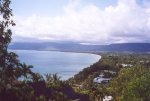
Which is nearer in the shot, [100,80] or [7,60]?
[7,60]

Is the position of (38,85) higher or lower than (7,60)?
lower

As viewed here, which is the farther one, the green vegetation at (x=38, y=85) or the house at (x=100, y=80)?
the house at (x=100, y=80)

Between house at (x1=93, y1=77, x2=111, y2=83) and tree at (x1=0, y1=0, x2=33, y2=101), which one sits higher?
tree at (x1=0, y1=0, x2=33, y2=101)

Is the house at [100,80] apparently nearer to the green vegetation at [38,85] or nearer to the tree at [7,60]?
the green vegetation at [38,85]

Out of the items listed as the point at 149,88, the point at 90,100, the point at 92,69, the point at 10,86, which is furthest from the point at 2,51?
the point at 92,69

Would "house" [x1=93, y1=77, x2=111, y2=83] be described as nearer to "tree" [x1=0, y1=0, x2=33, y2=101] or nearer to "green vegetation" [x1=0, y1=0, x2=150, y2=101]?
"green vegetation" [x1=0, y1=0, x2=150, y2=101]

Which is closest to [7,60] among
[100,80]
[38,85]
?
[38,85]

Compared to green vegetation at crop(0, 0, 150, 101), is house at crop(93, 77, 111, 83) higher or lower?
lower

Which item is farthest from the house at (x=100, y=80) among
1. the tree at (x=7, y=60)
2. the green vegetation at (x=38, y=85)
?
the tree at (x=7, y=60)

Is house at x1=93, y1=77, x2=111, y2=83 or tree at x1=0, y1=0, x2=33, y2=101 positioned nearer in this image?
tree at x1=0, y1=0, x2=33, y2=101

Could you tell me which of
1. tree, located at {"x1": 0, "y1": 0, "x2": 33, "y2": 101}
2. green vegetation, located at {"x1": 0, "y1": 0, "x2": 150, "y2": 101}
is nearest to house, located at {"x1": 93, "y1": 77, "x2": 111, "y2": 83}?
green vegetation, located at {"x1": 0, "y1": 0, "x2": 150, "y2": 101}

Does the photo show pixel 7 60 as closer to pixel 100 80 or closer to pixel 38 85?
pixel 38 85

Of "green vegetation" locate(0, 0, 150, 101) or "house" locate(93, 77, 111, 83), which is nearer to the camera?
"green vegetation" locate(0, 0, 150, 101)
